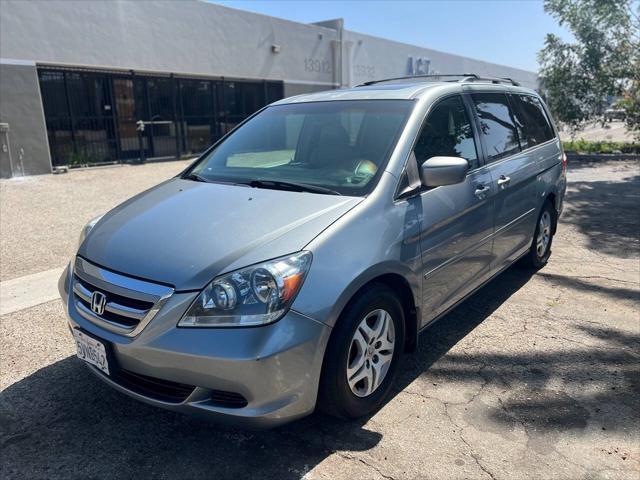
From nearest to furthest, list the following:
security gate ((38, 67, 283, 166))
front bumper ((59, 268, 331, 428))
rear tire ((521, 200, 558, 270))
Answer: front bumper ((59, 268, 331, 428))
rear tire ((521, 200, 558, 270))
security gate ((38, 67, 283, 166))

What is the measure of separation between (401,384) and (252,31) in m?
15.9

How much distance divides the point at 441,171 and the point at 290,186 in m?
0.91

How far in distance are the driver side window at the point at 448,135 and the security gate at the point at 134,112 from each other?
39.3 feet

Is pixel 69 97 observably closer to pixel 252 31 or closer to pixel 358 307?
pixel 252 31

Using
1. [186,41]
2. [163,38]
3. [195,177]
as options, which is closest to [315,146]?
[195,177]

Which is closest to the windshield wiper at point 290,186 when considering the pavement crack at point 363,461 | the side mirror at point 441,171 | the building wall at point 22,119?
the side mirror at point 441,171

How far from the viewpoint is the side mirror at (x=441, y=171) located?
3066 millimetres

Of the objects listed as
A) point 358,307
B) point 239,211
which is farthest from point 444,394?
point 239,211

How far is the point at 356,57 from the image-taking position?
2159 cm

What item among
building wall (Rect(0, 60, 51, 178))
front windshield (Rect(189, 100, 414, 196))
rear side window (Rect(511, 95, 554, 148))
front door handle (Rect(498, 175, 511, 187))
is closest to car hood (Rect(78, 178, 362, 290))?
front windshield (Rect(189, 100, 414, 196))

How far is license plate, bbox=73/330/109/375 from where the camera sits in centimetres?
254

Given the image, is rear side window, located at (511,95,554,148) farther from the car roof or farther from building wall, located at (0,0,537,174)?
building wall, located at (0,0,537,174)

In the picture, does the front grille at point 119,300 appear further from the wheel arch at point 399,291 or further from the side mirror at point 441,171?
the side mirror at point 441,171

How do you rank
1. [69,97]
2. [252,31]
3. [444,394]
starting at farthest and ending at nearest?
[252,31] < [69,97] < [444,394]
